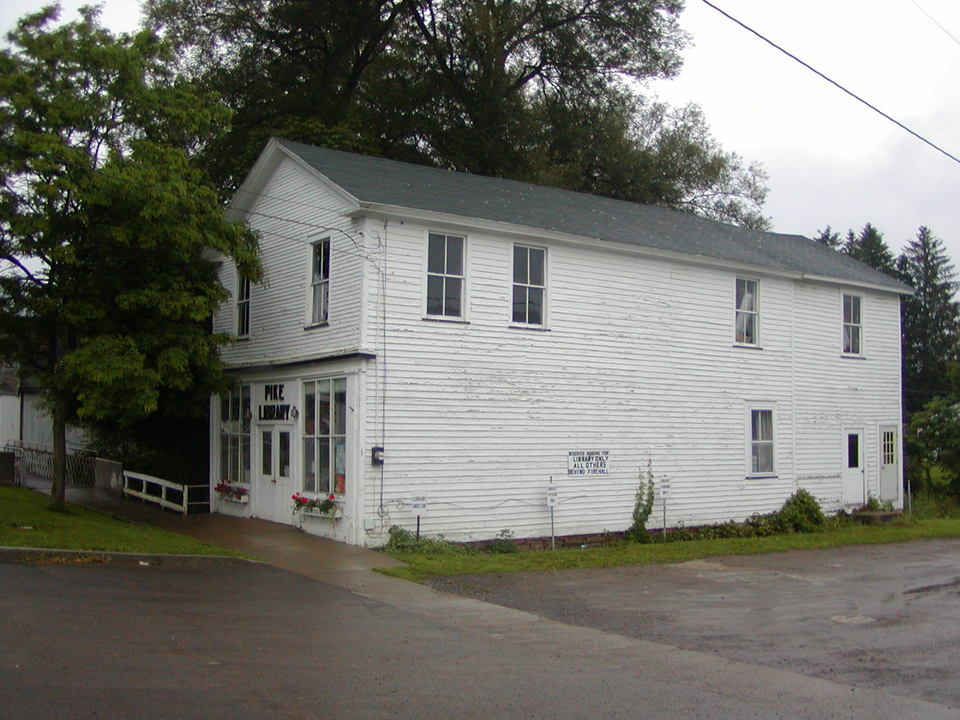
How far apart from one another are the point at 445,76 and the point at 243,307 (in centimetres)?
1891

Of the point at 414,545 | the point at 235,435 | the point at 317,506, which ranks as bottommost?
the point at 414,545

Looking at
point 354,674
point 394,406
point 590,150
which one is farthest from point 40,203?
point 590,150

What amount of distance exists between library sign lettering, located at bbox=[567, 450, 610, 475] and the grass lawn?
7234 millimetres

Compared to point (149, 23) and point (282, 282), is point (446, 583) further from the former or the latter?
point (149, 23)

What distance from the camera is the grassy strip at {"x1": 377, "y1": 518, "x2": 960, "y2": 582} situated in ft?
51.8

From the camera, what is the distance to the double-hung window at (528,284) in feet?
64.7

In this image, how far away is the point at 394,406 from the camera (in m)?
17.8

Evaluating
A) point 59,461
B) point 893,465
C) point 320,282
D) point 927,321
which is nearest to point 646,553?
point 320,282

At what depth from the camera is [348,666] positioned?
28.5ft

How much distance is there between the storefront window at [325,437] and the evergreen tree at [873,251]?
169ft

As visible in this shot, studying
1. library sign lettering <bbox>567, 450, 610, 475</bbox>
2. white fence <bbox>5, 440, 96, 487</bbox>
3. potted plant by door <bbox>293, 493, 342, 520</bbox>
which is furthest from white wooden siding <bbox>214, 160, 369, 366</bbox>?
white fence <bbox>5, 440, 96, 487</bbox>

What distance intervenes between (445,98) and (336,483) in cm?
2377

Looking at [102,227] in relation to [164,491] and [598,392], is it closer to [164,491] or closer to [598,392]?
[164,491]

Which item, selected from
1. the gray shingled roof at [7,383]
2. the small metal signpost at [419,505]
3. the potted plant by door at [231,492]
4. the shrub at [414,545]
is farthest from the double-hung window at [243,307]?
the gray shingled roof at [7,383]
